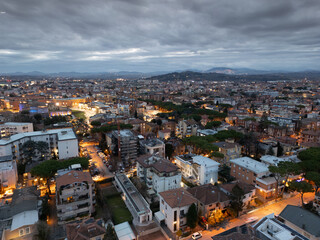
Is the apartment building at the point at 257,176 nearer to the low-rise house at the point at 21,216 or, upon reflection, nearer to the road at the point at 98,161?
the road at the point at 98,161

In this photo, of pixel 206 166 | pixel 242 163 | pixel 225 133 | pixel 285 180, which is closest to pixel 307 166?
pixel 285 180

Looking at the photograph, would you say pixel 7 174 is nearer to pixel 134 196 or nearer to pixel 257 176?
pixel 134 196

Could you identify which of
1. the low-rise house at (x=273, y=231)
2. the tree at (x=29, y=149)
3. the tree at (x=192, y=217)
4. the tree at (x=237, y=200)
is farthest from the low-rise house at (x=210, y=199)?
the tree at (x=29, y=149)

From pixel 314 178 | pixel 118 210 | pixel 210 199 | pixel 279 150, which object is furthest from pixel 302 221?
pixel 279 150

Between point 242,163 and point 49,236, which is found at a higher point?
point 242,163

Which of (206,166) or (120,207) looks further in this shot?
(206,166)

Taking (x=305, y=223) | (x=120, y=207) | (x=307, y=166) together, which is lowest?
(x=120, y=207)

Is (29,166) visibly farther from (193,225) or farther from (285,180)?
(285,180)

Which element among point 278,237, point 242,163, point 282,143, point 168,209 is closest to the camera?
point 278,237
